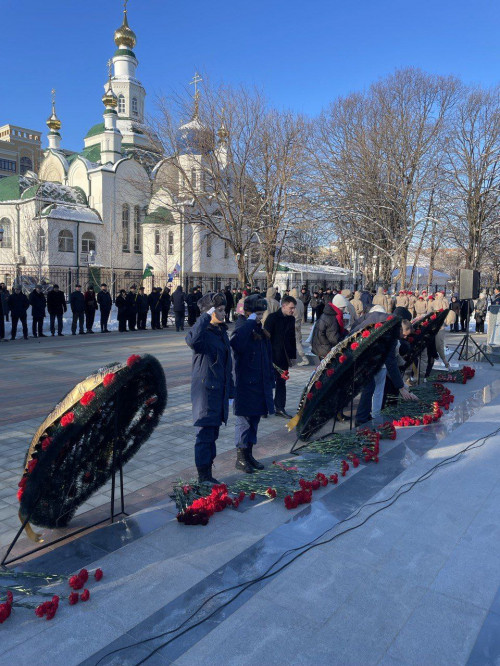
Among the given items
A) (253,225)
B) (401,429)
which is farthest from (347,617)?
(253,225)

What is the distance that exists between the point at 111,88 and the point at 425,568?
5091cm

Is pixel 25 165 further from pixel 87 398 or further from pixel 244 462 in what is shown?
pixel 87 398

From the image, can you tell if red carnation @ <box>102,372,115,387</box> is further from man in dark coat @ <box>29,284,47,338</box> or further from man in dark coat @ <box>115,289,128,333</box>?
man in dark coat @ <box>115,289,128,333</box>

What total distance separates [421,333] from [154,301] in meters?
14.1

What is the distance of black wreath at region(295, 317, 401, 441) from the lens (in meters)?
5.49

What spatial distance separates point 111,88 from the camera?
45.7 meters

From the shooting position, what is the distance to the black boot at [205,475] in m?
4.61

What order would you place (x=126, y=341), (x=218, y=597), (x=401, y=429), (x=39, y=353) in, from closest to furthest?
(x=218, y=597)
(x=401, y=429)
(x=39, y=353)
(x=126, y=341)

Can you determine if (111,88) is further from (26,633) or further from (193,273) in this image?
(26,633)

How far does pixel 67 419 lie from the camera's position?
3.24m

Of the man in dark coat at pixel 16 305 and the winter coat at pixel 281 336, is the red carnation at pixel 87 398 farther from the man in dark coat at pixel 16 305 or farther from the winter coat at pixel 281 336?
the man in dark coat at pixel 16 305

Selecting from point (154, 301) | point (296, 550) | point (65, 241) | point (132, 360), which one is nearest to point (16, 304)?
point (154, 301)

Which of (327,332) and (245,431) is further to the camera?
(327,332)

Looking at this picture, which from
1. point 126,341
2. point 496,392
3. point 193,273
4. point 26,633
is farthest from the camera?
point 193,273
